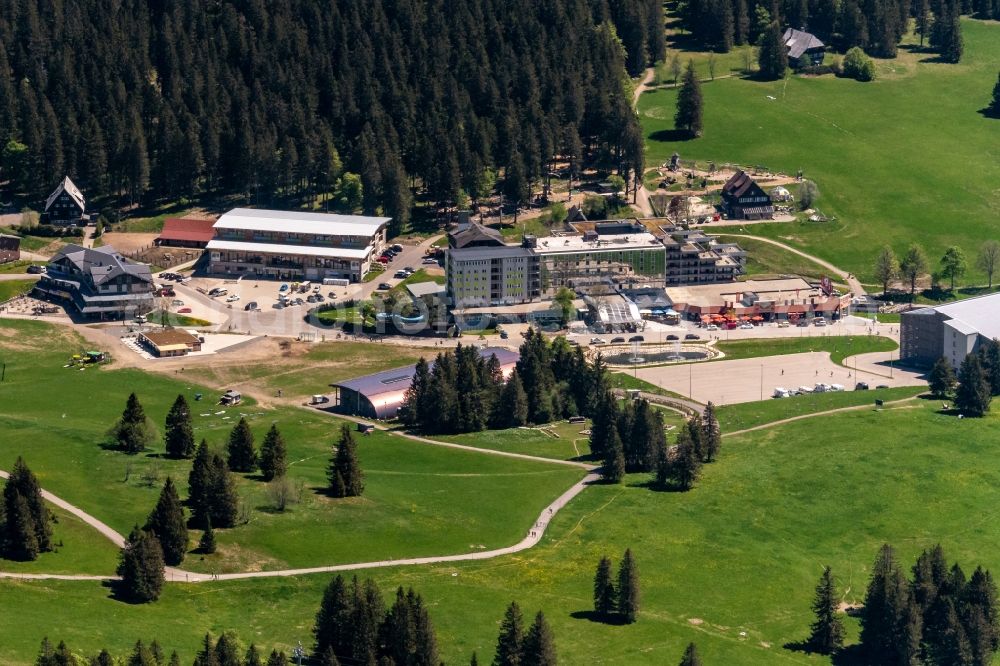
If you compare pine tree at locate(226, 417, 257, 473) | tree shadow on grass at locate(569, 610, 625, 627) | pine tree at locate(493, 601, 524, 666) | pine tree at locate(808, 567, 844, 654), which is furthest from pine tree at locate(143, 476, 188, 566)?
pine tree at locate(808, 567, 844, 654)

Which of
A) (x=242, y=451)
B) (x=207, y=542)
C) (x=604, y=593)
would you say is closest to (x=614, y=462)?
(x=604, y=593)

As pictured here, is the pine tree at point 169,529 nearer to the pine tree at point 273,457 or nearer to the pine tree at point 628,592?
the pine tree at point 273,457

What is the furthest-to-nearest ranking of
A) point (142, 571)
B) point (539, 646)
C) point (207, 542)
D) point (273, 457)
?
point (273, 457), point (207, 542), point (142, 571), point (539, 646)

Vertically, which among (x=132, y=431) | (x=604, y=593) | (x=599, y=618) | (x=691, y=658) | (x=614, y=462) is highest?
(x=132, y=431)

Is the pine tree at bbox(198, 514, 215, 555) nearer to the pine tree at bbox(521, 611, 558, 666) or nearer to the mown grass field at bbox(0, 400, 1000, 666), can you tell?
the mown grass field at bbox(0, 400, 1000, 666)

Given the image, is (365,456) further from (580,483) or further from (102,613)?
(102,613)

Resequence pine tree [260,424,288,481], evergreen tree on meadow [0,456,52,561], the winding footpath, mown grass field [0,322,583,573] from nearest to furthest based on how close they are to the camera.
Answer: the winding footpath
evergreen tree on meadow [0,456,52,561]
mown grass field [0,322,583,573]
pine tree [260,424,288,481]

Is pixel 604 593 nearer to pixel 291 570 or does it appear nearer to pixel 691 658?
pixel 691 658
